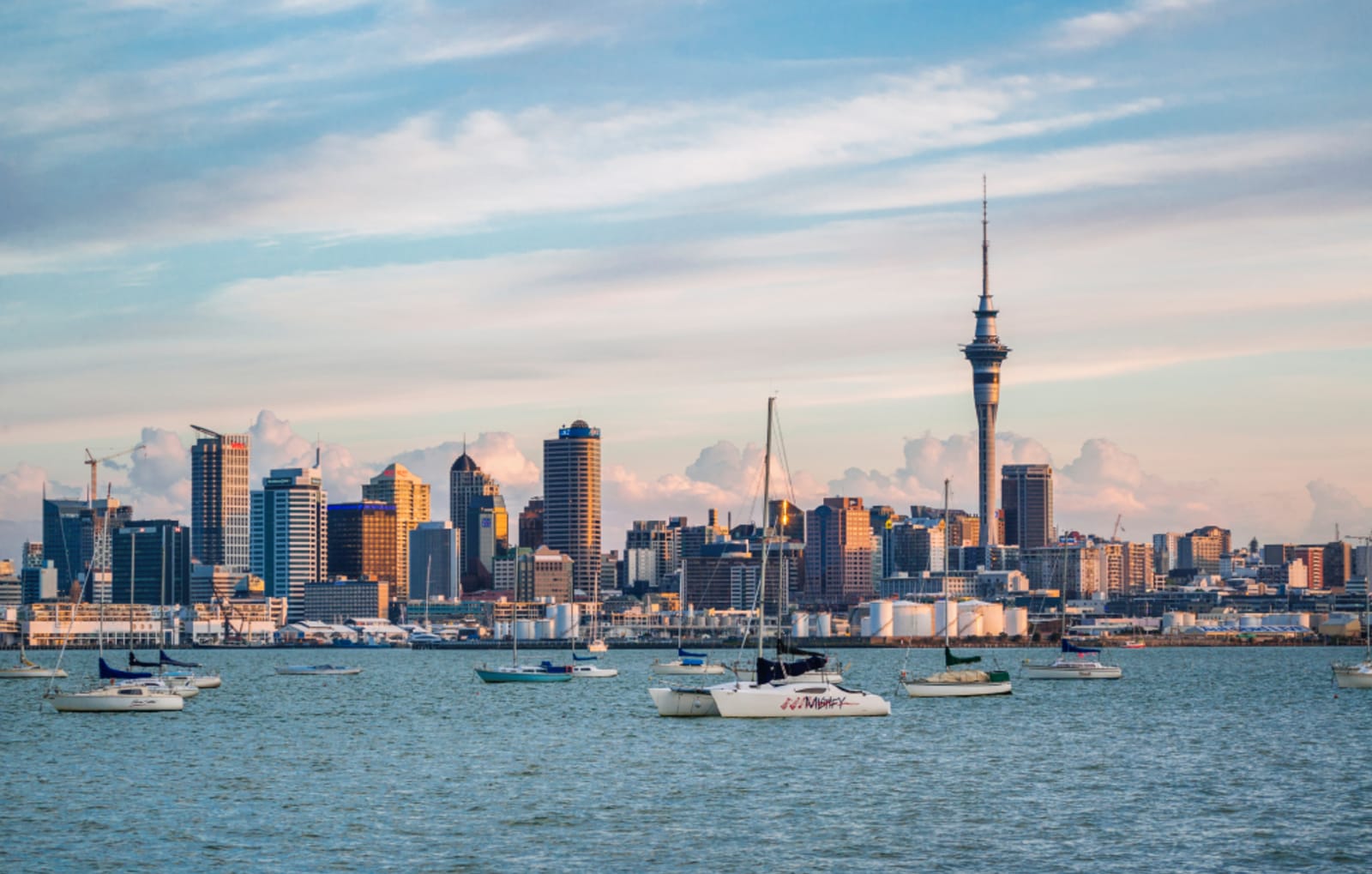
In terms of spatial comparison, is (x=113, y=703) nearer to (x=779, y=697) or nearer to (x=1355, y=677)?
(x=779, y=697)

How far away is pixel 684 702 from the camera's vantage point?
326 feet

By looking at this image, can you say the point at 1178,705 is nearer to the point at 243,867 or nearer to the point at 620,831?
the point at 620,831

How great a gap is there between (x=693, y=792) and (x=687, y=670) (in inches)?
4865

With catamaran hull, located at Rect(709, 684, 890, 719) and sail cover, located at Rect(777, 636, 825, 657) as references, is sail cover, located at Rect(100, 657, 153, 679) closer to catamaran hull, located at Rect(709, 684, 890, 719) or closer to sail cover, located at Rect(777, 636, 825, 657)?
sail cover, located at Rect(777, 636, 825, 657)

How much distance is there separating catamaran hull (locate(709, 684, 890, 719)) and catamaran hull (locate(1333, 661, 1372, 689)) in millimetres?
51616

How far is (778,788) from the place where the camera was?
67875 millimetres

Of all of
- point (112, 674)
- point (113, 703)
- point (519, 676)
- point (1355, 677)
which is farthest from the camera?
point (519, 676)

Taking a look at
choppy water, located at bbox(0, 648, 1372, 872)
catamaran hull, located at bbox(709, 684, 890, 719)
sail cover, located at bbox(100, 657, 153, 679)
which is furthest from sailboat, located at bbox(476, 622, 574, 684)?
catamaran hull, located at bbox(709, 684, 890, 719)

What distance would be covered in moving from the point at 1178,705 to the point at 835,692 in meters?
38.3

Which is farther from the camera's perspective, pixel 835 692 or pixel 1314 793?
pixel 835 692

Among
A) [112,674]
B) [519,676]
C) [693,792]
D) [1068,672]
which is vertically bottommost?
[519,676]

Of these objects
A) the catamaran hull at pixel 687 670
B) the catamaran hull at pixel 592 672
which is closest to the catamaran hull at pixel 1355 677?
the catamaran hull at pixel 592 672

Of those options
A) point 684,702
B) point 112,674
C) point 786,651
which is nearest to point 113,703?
point 112,674

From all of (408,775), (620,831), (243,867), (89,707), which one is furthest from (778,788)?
(89,707)
